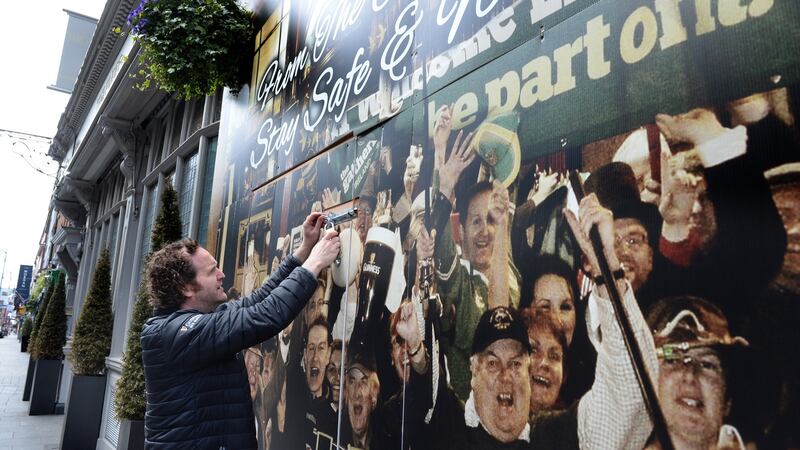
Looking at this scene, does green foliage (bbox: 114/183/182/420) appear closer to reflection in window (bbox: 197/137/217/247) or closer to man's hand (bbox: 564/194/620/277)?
reflection in window (bbox: 197/137/217/247)

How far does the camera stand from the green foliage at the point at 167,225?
630 centimetres

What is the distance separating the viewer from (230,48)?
5.21 metres

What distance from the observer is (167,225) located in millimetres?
6340

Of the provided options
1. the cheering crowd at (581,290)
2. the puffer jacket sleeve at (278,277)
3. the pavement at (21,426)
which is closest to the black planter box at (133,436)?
the pavement at (21,426)

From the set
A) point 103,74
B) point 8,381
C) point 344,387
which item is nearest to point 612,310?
point 344,387

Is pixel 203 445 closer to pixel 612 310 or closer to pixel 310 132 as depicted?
pixel 612 310

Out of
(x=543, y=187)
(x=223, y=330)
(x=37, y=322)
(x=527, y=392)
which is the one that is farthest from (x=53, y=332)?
(x=543, y=187)

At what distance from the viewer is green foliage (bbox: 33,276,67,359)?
11640mm

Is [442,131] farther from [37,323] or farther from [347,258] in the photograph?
[37,323]

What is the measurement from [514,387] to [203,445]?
1457 mm

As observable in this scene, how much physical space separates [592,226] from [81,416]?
963 cm

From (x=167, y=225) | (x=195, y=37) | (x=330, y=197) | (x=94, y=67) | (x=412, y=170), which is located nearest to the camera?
(x=412, y=170)

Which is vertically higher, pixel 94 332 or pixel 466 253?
pixel 466 253

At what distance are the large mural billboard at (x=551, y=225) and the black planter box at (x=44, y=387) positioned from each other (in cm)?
1140
